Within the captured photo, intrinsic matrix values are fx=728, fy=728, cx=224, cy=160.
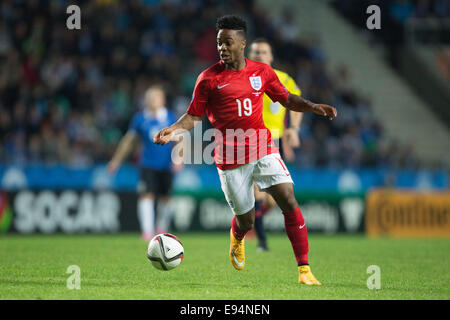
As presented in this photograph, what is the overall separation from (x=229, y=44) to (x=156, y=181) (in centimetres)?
636

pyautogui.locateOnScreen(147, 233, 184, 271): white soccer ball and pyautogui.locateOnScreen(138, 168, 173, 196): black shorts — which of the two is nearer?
pyautogui.locateOnScreen(147, 233, 184, 271): white soccer ball

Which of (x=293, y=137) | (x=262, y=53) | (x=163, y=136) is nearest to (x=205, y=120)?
(x=262, y=53)

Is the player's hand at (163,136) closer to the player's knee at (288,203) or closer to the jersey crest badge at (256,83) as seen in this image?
the jersey crest badge at (256,83)

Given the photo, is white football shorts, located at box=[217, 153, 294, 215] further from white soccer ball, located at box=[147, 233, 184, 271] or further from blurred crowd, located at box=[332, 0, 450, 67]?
blurred crowd, located at box=[332, 0, 450, 67]

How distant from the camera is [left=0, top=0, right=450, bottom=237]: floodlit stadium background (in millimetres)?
14961

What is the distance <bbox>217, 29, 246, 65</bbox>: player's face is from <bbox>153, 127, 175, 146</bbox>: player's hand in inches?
34.0

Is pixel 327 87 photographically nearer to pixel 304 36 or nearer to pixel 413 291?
pixel 304 36

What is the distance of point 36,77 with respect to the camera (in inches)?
674

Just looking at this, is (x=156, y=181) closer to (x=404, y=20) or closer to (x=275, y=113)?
(x=275, y=113)

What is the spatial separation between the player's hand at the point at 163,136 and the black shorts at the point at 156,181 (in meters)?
6.19

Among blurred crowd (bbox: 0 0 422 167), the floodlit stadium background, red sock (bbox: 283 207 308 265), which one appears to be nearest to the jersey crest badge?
red sock (bbox: 283 207 308 265)

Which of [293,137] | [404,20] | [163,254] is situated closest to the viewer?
[163,254]

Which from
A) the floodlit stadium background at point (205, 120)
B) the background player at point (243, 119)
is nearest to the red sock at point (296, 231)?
the background player at point (243, 119)

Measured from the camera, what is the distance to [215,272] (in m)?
7.59
